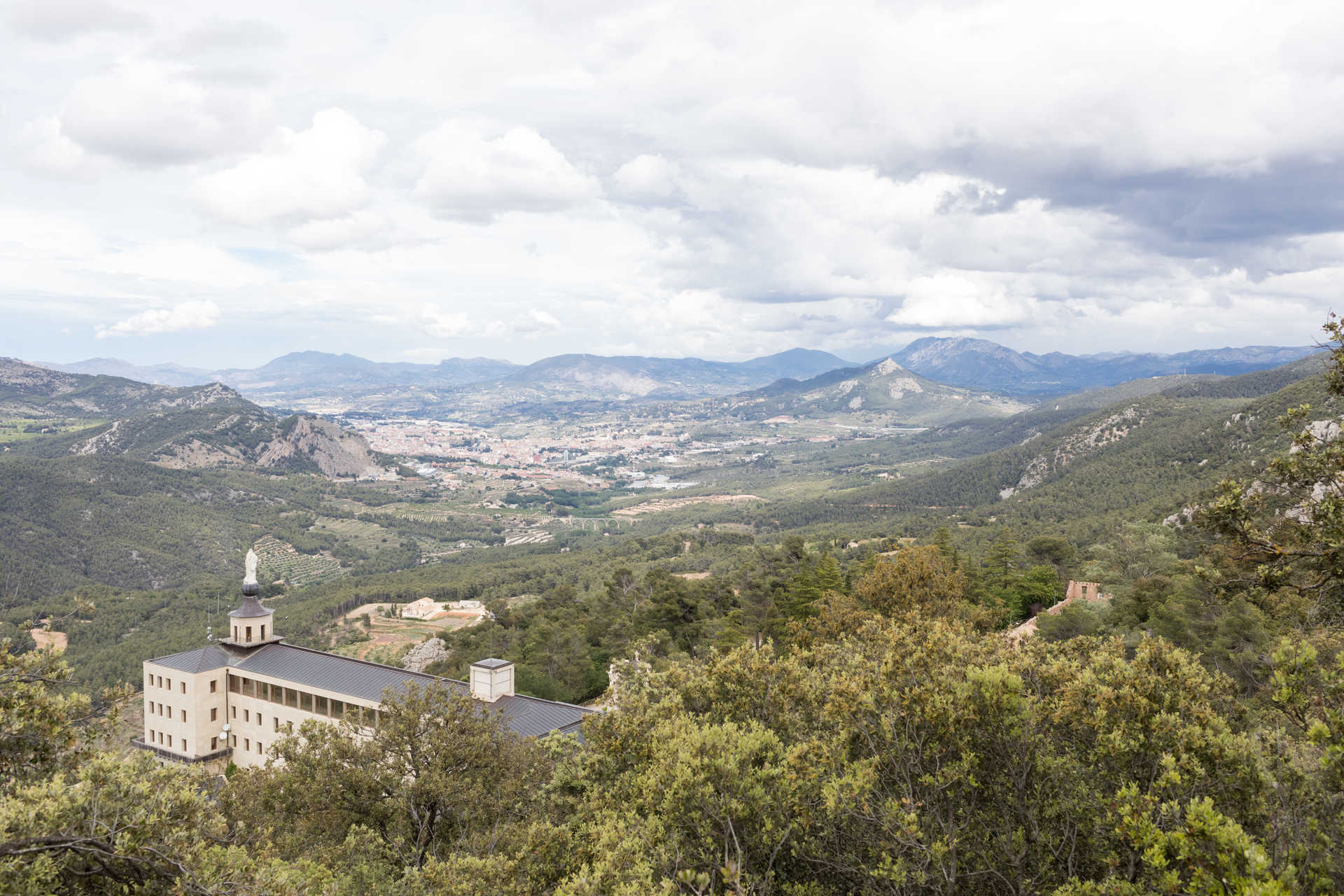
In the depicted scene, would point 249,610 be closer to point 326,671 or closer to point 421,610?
point 326,671

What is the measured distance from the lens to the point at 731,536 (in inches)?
4333

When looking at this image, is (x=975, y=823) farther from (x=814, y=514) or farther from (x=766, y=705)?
(x=814, y=514)

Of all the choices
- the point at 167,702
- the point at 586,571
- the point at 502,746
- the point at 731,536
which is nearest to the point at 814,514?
the point at 731,536

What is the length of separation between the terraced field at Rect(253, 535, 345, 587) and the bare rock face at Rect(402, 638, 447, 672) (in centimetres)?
7376

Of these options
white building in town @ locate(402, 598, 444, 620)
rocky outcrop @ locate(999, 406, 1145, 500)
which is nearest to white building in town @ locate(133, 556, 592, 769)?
white building in town @ locate(402, 598, 444, 620)

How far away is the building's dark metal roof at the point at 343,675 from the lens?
25.1m

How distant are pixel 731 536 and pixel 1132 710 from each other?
10121cm

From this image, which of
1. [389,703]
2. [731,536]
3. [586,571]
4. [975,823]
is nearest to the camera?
[975,823]

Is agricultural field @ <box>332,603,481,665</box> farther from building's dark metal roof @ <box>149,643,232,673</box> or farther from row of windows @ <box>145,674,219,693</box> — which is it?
building's dark metal roof @ <box>149,643,232,673</box>

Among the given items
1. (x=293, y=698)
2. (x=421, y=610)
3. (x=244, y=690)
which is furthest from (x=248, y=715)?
(x=421, y=610)

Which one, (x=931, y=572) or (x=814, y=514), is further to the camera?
(x=814, y=514)

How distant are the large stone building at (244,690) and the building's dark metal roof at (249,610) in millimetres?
45

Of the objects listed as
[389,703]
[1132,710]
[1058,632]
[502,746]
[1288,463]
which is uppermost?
[1288,463]

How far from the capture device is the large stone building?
3119cm
